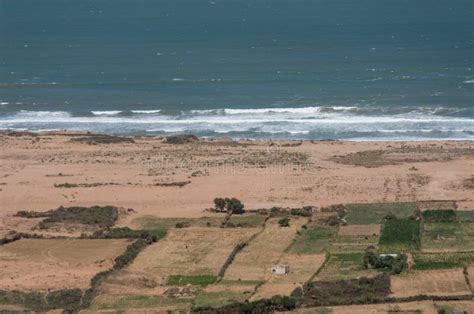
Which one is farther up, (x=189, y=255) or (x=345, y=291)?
(x=189, y=255)

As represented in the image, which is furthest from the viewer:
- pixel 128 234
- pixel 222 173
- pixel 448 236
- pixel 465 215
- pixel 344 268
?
pixel 222 173

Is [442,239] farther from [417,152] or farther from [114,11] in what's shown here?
[114,11]

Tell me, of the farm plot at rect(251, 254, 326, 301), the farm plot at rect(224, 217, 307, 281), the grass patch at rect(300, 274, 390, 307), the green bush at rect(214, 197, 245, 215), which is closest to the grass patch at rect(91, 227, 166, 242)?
the green bush at rect(214, 197, 245, 215)

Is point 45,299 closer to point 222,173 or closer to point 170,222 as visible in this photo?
point 170,222

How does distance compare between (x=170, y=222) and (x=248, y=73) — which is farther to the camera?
(x=248, y=73)

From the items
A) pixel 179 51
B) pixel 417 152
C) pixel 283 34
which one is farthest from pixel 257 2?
pixel 417 152

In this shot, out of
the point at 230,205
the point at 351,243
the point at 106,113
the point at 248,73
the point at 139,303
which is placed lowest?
the point at 139,303

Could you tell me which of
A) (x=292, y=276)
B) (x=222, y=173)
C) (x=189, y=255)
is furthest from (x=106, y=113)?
(x=292, y=276)
